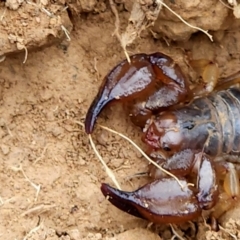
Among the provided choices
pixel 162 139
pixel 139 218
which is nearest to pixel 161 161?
pixel 162 139

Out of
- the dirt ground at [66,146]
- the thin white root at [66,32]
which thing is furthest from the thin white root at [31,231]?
the thin white root at [66,32]

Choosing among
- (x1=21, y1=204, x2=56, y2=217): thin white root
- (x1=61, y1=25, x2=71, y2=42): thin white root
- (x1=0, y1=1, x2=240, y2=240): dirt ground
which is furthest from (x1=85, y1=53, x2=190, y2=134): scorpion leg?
(x1=21, y1=204, x2=56, y2=217): thin white root

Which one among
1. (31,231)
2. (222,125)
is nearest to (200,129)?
(222,125)

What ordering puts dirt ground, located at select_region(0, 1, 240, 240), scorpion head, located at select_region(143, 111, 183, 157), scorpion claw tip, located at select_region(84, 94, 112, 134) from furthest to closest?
scorpion head, located at select_region(143, 111, 183, 157)
scorpion claw tip, located at select_region(84, 94, 112, 134)
dirt ground, located at select_region(0, 1, 240, 240)

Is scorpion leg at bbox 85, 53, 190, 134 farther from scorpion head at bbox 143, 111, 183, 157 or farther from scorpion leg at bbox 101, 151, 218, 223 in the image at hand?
scorpion leg at bbox 101, 151, 218, 223

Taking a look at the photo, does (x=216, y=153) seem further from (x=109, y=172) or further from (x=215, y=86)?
(x=109, y=172)

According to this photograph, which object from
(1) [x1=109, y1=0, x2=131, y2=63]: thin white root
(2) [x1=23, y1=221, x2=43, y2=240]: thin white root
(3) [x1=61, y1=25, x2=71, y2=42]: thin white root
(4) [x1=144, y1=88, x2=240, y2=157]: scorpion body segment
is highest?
(1) [x1=109, y1=0, x2=131, y2=63]: thin white root
